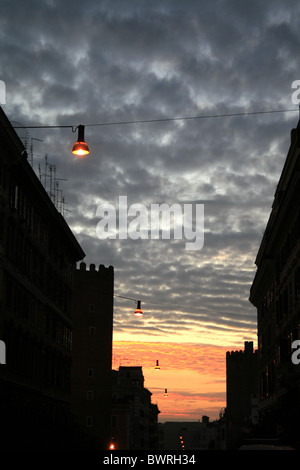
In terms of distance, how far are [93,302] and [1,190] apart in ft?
230

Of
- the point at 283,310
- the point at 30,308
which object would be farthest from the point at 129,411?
the point at 283,310

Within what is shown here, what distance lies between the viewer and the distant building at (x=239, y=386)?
136m

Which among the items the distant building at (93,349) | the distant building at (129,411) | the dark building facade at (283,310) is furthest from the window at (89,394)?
the dark building facade at (283,310)

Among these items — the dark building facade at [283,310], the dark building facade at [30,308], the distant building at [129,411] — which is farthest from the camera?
the distant building at [129,411]

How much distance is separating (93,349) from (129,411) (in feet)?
74.3

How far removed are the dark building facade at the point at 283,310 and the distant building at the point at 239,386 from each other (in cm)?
6768

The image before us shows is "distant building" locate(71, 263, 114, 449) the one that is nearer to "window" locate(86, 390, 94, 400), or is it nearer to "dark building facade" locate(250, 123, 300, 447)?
"window" locate(86, 390, 94, 400)

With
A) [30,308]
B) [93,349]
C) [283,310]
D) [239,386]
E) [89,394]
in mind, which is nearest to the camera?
[30,308]

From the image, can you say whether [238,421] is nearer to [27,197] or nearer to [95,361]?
[95,361]

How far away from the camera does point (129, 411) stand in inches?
5079

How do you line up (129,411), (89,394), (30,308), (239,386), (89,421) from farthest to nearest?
(239,386) < (129,411) < (89,394) < (89,421) < (30,308)

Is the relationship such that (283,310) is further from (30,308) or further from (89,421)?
(89,421)

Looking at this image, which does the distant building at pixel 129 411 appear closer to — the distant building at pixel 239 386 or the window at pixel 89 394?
the window at pixel 89 394
